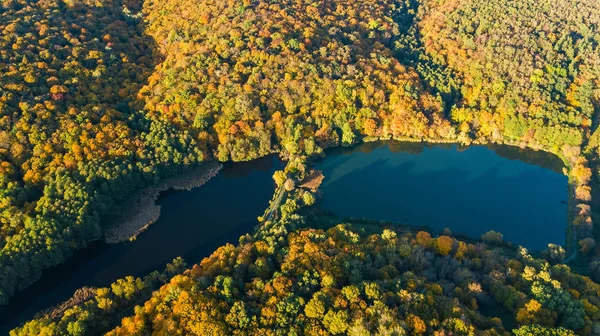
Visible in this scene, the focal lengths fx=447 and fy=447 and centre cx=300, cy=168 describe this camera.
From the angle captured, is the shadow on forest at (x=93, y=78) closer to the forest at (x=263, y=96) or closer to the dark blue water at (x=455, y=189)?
the forest at (x=263, y=96)

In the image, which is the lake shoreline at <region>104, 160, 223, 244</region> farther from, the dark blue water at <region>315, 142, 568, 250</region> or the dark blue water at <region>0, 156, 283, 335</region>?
the dark blue water at <region>315, 142, 568, 250</region>

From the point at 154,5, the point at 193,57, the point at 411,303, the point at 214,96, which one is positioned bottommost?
the point at 411,303

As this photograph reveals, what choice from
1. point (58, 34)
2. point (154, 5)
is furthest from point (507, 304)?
point (154, 5)

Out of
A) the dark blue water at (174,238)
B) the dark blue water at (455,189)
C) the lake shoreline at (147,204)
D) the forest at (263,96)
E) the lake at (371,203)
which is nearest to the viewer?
the dark blue water at (174,238)

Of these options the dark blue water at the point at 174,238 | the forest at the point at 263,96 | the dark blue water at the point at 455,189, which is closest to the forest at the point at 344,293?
the forest at the point at 263,96

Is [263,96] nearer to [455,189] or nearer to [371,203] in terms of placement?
[371,203]

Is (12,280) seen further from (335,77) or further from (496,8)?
(496,8)
